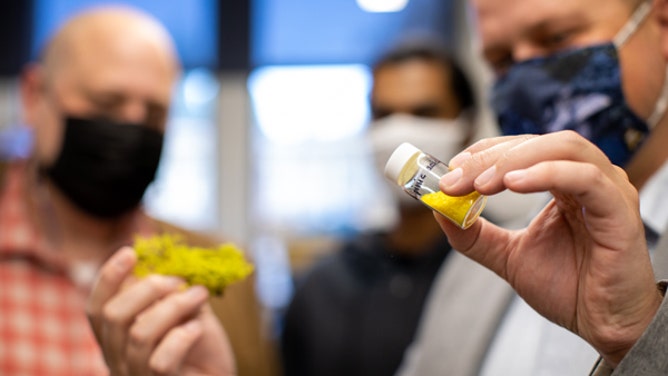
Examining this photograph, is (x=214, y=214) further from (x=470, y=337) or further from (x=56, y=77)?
(x=470, y=337)

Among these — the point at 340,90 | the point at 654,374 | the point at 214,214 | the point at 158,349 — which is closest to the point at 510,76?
the point at 654,374

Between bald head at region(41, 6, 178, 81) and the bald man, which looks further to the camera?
bald head at region(41, 6, 178, 81)

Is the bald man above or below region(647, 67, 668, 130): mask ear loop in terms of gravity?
below

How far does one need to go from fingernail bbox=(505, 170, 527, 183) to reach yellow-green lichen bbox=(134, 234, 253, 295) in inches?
23.4

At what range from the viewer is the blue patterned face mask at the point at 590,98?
1.16 m

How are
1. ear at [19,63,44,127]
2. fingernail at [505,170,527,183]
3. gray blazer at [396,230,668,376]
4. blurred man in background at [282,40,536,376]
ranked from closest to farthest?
fingernail at [505,170,527,183] < gray blazer at [396,230,668,376] < ear at [19,63,44,127] < blurred man in background at [282,40,536,376]

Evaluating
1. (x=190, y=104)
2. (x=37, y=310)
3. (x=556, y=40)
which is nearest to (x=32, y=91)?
(x=37, y=310)

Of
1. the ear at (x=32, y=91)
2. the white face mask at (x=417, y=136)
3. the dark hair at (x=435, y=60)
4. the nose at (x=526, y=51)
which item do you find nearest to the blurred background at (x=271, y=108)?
the dark hair at (x=435, y=60)

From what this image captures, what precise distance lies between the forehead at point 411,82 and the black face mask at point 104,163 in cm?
94

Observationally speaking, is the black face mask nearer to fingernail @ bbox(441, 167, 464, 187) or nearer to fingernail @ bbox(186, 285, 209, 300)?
fingernail @ bbox(186, 285, 209, 300)

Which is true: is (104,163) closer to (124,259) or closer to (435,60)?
(124,259)

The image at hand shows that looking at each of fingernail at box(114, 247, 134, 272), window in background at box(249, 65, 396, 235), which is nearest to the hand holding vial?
fingernail at box(114, 247, 134, 272)

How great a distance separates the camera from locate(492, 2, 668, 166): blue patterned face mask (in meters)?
1.16

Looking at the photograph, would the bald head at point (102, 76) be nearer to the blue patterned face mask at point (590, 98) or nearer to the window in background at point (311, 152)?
the blue patterned face mask at point (590, 98)
